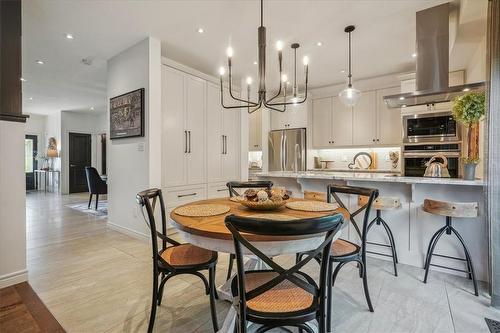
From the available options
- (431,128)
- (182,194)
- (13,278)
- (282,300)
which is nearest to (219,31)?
(182,194)

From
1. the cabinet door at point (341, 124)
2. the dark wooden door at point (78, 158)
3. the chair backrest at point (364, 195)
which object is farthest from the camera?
the dark wooden door at point (78, 158)

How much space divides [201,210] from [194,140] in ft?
8.34

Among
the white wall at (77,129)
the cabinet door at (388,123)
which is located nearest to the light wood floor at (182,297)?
the cabinet door at (388,123)

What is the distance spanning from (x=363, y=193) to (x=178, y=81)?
3.10 metres

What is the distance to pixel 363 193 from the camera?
1.95 metres

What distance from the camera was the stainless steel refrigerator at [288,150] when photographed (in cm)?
549

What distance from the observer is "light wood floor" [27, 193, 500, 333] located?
169 cm

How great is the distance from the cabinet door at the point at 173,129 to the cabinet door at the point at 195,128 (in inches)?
4.0

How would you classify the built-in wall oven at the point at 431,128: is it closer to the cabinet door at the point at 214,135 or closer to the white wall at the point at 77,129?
the cabinet door at the point at 214,135

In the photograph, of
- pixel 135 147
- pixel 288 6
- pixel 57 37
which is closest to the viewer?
pixel 288 6

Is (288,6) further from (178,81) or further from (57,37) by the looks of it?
(57,37)

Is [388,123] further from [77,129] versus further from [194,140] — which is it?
[77,129]

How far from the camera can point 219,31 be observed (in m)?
3.09

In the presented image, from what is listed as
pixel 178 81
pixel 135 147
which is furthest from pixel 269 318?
pixel 178 81
